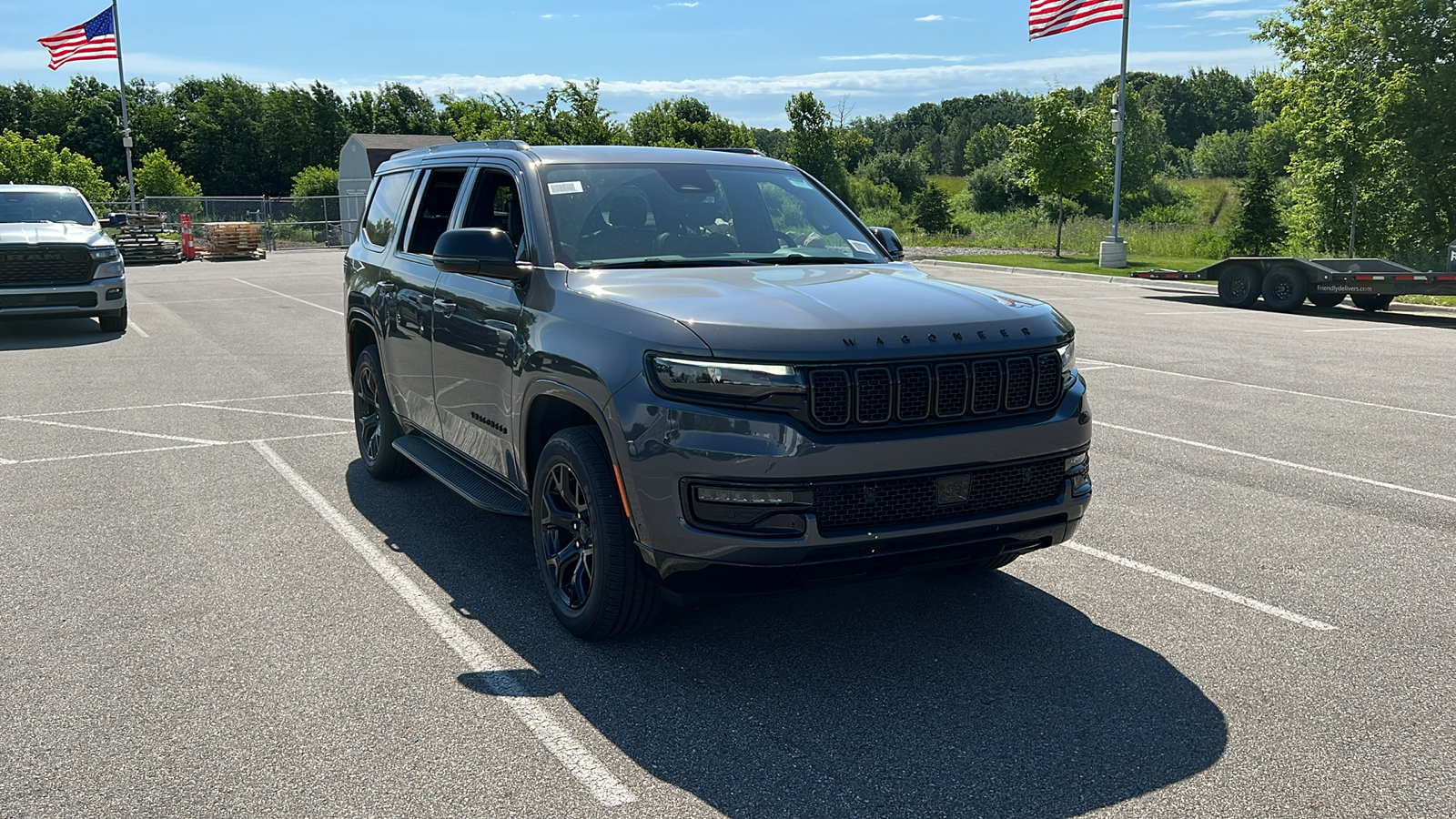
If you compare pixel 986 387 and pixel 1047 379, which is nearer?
pixel 986 387

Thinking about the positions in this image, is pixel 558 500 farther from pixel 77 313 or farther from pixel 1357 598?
pixel 77 313

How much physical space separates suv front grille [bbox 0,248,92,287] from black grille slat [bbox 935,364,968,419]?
1520cm

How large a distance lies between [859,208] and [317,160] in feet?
185

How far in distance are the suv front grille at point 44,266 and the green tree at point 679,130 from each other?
55977 mm

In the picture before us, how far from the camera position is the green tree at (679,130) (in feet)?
259

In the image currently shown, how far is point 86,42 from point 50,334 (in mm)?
29069

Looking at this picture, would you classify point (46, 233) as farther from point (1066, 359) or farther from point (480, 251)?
point (1066, 359)

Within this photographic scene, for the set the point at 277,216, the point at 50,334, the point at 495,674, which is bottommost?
the point at 50,334

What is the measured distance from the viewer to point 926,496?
13.5ft

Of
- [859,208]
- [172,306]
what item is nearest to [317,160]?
[859,208]

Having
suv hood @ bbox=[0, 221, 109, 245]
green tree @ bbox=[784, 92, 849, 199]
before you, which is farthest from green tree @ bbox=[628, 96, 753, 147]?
suv hood @ bbox=[0, 221, 109, 245]

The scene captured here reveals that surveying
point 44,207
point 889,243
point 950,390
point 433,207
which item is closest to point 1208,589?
point 950,390

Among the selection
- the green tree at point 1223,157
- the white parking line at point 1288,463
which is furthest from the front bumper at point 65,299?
the green tree at point 1223,157

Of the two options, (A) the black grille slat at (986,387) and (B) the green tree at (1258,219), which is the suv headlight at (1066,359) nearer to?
(A) the black grille slat at (986,387)
